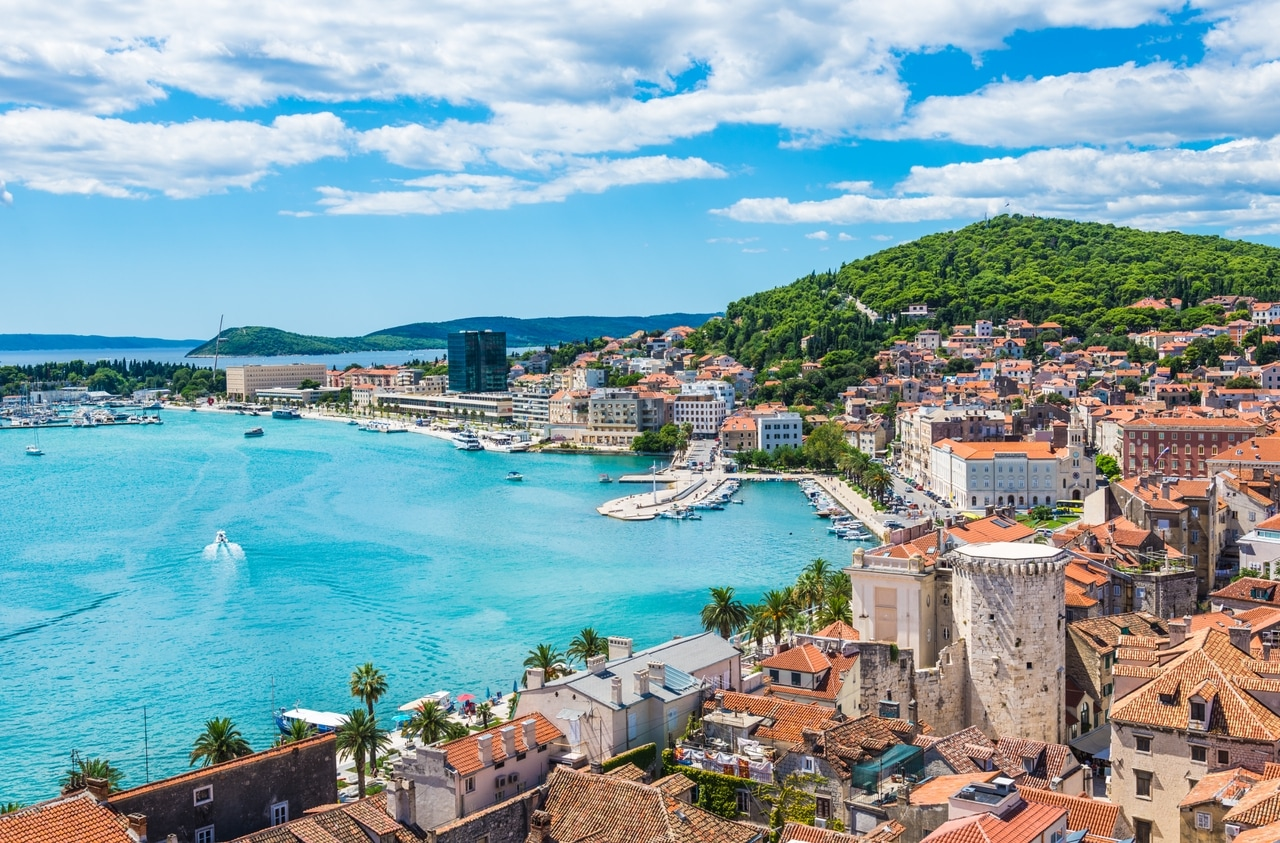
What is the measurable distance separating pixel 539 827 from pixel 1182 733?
6.66 metres

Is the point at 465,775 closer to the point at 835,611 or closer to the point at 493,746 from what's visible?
the point at 493,746

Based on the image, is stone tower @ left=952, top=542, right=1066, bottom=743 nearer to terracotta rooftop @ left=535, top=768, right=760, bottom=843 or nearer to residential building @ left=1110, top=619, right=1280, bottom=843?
residential building @ left=1110, top=619, right=1280, bottom=843

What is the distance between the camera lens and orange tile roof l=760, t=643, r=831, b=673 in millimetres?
15594

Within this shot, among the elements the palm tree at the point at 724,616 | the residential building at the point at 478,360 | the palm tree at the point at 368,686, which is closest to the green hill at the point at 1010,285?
the residential building at the point at 478,360

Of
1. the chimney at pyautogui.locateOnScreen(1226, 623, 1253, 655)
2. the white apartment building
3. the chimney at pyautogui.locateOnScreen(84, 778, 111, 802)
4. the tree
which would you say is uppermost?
the chimney at pyautogui.locateOnScreen(84, 778, 111, 802)

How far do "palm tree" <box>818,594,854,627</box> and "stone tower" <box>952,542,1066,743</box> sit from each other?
6.45 m

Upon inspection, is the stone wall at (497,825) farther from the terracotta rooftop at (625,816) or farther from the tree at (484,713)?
the tree at (484,713)

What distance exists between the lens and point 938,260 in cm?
11788

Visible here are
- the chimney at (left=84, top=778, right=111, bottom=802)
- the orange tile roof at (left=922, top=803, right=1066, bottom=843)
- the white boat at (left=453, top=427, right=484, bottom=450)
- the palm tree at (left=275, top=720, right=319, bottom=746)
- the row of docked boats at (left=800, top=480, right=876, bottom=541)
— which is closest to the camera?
the orange tile roof at (left=922, top=803, right=1066, bottom=843)

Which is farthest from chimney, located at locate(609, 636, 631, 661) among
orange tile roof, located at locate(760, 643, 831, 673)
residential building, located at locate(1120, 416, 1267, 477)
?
residential building, located at locate(1120, 416, 1267, 477)

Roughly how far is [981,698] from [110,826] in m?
10.7

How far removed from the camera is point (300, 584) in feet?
122

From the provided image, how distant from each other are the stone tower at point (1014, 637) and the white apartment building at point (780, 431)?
2083 inches

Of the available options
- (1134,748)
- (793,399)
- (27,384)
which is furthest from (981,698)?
(27,384)
